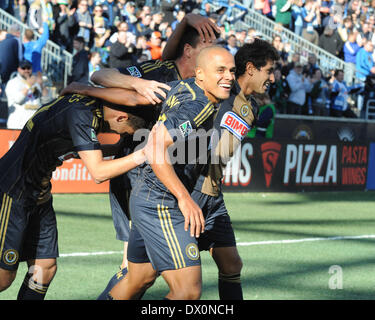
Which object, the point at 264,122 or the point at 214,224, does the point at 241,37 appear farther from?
the point at 214,224

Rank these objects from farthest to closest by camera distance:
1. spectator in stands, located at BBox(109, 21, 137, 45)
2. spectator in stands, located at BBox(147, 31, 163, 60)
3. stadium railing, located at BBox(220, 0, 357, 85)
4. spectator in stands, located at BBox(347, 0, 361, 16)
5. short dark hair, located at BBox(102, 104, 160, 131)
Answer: spectator in stands, located at BBox(347, 0, 361, 16), stadium railing, located at BBox(220, 0, 357, 85), spectator in stands, located at BBox(147, 31, 163, 60), spectator in stands, located at BBox(109, 21, 137, 45), short dark hair, located at BBox(102, 104, 160, 131)

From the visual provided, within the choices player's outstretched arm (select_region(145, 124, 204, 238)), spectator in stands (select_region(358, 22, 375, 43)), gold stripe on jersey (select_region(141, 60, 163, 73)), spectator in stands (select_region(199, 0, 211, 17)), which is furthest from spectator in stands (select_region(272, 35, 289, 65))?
player's outstretched arm (select_region(145, 124, 204, 238))

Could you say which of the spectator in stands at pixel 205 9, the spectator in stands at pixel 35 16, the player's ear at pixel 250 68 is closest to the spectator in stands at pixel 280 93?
the spectator in stands at pixel 205 9

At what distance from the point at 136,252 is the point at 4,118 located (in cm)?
1079

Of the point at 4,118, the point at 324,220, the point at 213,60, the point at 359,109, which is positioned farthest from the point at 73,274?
the point at 359,109

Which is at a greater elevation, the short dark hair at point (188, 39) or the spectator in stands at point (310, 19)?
the spectator in stands at point (310, 19)

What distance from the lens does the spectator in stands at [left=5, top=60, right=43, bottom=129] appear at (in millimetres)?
14688

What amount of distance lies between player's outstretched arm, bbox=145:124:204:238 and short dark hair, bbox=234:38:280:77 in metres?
1.54

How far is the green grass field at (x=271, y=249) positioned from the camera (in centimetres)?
792

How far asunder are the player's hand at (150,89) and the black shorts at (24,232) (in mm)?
1159

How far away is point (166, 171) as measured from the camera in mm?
4883

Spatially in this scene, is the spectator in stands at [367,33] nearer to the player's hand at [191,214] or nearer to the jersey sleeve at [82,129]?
the jersey sleeve at [82,129]

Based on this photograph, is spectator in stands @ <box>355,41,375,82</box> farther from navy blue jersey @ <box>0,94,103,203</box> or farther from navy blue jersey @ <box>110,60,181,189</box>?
navy blue jersey @ <box>0,94,103,203</box>

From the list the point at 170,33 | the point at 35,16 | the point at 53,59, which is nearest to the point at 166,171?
the point at 53,59
